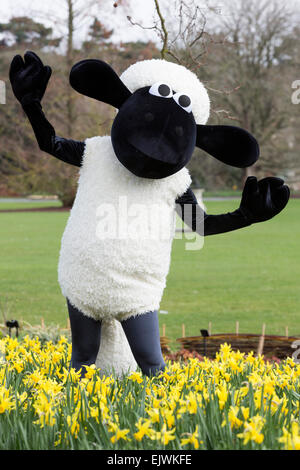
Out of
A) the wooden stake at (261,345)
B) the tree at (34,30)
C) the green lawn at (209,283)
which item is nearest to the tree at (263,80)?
the tree at (34,30)

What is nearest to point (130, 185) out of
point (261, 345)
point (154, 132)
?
point (154, 132)

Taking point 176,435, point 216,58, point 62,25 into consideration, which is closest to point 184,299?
point 176,435

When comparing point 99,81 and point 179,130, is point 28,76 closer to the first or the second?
point 99,81

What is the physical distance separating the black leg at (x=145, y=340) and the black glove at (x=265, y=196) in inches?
26.8

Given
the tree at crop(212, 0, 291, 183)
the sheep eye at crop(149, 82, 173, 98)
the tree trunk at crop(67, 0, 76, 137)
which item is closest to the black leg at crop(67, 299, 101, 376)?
the sheep eye at crop(149, 82, 173, 98)

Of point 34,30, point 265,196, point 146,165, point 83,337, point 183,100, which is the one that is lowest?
point 83,337

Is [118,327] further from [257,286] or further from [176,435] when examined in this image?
[257,286]

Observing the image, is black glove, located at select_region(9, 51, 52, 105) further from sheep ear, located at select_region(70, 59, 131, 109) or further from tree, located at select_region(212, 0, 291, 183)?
tree, located at select_region(212, 0, 291, 183)

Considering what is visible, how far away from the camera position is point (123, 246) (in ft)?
8.25

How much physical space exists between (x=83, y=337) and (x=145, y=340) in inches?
11.7

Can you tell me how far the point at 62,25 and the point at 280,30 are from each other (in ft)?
51.0

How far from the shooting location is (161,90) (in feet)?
8.25

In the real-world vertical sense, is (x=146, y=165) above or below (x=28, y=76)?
below

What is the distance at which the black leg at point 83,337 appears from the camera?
2.63m
